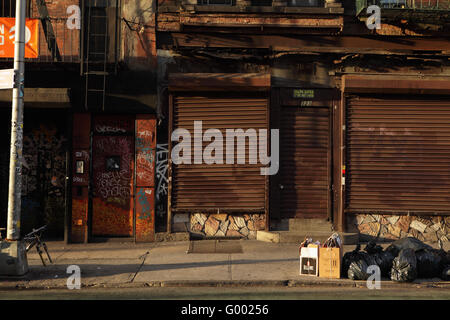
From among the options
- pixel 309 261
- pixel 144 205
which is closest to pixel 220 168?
pixel 144 205

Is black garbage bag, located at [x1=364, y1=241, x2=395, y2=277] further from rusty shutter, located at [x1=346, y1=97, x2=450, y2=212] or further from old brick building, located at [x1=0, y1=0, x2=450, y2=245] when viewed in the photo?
rusty shutter, located at [x1=346, y1=97, x2=450, y2=212]

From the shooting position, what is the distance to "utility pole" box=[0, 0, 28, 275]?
8.81 meters

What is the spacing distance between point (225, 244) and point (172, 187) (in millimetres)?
2148

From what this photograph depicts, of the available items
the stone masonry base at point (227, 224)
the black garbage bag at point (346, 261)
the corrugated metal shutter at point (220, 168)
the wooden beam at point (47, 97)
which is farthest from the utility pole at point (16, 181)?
the black garbage bag at point (346, 261)

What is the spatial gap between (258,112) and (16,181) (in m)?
6.44

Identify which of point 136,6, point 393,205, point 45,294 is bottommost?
point 45,294

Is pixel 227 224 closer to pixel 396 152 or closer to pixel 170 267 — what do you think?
pixel 170 267

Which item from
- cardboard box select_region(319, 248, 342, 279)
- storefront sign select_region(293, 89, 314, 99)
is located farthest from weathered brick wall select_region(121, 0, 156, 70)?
cardboard box select_region(319, 248, 342, 279)

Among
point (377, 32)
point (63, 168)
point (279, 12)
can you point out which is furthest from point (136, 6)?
point (377, 32)

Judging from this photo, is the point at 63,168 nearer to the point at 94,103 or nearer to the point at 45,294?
the point at 94,103

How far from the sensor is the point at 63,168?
1311cm

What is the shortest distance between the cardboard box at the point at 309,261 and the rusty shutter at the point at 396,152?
426 centimetres

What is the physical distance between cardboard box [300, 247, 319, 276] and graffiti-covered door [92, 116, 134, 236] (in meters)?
5.52

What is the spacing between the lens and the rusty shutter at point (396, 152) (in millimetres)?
12648
